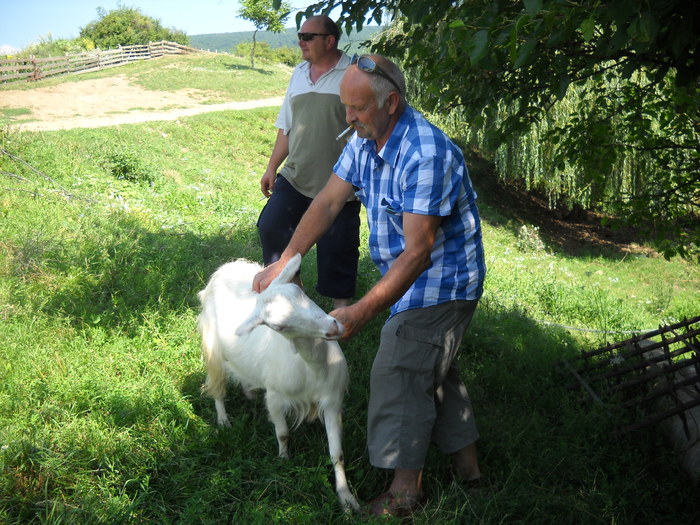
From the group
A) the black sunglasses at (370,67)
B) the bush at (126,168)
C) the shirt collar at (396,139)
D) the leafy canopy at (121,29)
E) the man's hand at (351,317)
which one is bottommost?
the bush at (126,168)

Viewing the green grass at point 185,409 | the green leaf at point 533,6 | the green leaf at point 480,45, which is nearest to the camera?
the green leaf at point 533,6

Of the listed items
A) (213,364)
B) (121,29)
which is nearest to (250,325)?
(213,364)

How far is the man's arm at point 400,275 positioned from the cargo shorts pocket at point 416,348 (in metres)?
0.32

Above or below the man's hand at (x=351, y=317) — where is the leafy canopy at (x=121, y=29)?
above

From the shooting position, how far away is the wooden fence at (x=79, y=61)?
942 inches

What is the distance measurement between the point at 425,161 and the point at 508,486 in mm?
1921

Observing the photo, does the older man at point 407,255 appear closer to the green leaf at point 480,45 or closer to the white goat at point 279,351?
→ the white goat at point 279,351

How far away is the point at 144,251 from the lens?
597 centimetres

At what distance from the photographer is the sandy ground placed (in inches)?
632

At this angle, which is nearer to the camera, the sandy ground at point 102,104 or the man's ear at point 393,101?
the man's ear at point 393,101

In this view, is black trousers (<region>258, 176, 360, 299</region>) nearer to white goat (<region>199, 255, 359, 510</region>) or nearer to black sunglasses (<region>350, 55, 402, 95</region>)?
white goat (<region>199, 255, 359, 510</region>)

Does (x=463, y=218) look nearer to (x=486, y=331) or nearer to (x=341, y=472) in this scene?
(x=341, y=472)

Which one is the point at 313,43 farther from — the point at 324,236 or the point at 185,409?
the point at 185,409

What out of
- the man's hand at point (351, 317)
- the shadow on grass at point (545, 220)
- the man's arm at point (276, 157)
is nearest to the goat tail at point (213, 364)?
the man's arm at point (276, 157)
